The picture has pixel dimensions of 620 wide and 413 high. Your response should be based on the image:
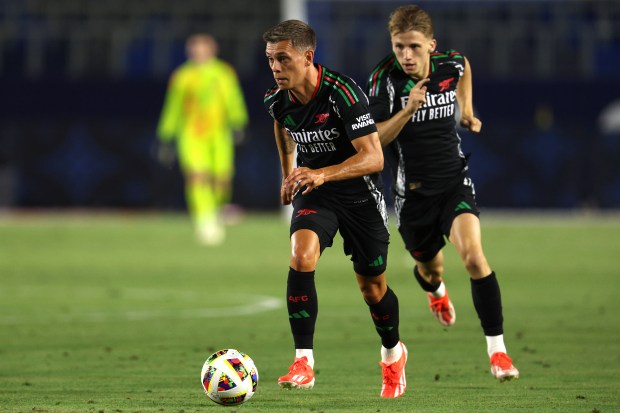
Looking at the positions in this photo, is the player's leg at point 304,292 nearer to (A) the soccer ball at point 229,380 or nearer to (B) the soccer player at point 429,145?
(A) the soccer ball at point 229,380

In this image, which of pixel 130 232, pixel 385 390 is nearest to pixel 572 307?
pixel 385 390

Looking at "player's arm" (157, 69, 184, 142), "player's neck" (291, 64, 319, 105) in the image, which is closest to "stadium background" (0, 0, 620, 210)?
"player's arm" (157, 69, 184, 142)

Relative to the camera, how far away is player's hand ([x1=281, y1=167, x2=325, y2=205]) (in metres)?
6.94

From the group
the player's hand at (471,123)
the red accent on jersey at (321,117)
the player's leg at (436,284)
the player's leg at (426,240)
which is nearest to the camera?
the red accent on jersey at (321,117)

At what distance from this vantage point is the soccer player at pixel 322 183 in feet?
23.6

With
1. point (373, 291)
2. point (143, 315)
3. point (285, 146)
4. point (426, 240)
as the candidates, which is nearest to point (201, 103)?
point (143, 315)

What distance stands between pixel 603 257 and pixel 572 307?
23.7 feet

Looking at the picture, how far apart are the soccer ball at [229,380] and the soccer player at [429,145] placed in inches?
69.7

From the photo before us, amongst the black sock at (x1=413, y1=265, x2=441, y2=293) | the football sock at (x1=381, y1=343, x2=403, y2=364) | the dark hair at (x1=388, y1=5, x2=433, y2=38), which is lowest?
the football sock at (x1=381, y1=343, x2=403, y2=364)

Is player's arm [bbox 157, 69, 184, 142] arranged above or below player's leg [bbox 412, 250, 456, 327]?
above

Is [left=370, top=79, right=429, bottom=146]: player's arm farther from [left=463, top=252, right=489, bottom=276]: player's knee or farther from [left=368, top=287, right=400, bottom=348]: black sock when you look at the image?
[left=368, top=287, right=400, bottom=348]: black sock

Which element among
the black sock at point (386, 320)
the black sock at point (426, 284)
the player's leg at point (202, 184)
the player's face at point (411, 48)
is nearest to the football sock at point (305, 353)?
the black sock at point (386, 320)

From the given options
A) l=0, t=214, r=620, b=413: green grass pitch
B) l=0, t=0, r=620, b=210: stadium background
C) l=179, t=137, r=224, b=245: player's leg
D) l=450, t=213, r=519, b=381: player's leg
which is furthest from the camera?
l=0, t=0, r=620, b=210: stadium background

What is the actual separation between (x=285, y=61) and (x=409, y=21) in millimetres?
1365
